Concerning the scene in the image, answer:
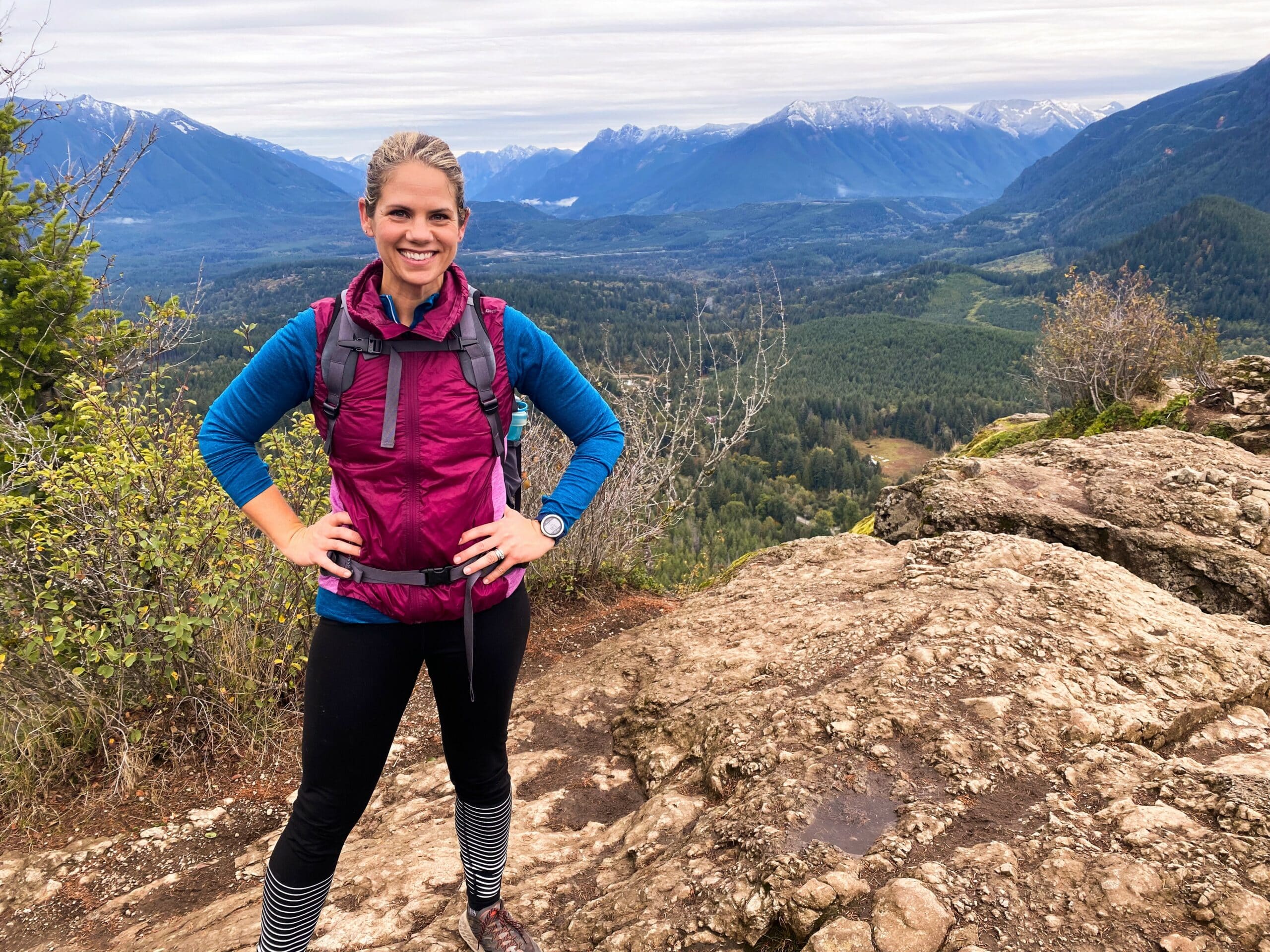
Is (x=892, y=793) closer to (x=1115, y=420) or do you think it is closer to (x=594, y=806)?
(x=594, y=806)

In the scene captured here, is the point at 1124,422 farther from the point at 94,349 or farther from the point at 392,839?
the point at 94,349

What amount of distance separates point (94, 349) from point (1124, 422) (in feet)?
42.5

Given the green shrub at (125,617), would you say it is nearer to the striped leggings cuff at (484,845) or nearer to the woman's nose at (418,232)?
the striped leggings cuff at (484,845)

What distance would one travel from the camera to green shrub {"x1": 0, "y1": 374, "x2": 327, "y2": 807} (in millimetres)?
3758

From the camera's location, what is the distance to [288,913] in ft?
7.10

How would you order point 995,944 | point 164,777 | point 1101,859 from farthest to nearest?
point 164,777, point 1101,859, point 995,944

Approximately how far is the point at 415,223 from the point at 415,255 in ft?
0.29

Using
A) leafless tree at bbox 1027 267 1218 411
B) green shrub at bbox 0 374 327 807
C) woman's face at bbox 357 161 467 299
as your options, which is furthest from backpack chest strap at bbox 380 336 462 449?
leafless tree at bbox 1027 267 1218 411

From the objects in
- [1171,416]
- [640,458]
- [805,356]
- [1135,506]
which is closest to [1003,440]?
[1171,416]

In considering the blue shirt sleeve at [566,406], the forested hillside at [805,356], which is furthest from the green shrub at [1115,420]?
the blue shirt sleeve at [566,406]

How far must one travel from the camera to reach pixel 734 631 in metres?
4.49

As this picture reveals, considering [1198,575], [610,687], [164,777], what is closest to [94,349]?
[164,777]

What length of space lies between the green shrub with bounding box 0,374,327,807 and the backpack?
2.35 meters

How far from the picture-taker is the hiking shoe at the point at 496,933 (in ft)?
8.02
